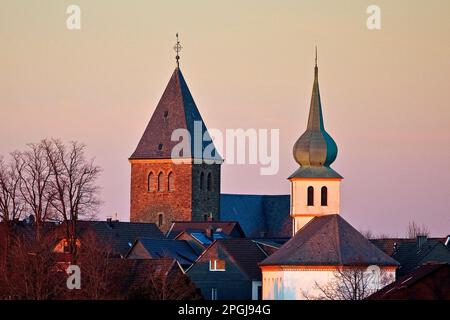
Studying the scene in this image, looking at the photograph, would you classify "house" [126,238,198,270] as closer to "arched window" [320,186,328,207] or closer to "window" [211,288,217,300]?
"window" [211,288,217,300]

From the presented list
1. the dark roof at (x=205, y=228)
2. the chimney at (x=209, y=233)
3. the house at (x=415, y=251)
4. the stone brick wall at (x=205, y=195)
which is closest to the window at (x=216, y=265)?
the house at (x=415, y=251)

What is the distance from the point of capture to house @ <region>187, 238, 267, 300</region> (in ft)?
284

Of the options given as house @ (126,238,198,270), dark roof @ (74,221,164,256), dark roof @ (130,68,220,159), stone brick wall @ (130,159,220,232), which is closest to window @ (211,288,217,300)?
house @ (126,238,198,270)

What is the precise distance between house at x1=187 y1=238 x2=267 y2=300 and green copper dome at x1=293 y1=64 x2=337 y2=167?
24.5ft

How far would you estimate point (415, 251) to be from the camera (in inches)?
3526

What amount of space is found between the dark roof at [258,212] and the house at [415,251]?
31469mm

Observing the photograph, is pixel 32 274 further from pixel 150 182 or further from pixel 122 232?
pixel 150 182

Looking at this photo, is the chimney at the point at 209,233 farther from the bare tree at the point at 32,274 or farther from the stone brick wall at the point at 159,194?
the bare tree at the point at 32,274

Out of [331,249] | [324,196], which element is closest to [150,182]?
[324,196]

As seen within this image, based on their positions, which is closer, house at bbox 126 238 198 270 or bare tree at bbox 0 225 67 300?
bare tree at bbox 0 225 67 300

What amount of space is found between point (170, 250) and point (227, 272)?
23.6 feet

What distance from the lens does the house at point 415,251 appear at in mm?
86312

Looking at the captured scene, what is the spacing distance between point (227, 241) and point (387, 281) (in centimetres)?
1631
